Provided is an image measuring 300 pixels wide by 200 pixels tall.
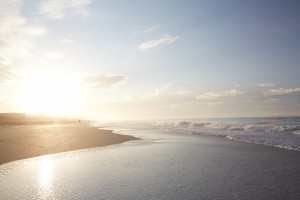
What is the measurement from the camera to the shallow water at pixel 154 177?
10.3m

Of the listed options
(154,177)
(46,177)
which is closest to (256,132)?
(154,177)

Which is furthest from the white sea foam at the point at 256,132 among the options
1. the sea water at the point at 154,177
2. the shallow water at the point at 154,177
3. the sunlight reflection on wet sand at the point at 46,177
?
the sunlight reflection on wet sand at the point at 46,177

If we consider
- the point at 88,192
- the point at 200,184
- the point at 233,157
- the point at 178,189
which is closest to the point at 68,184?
the point at 88,192

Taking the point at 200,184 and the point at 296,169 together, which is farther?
the point at 296,169

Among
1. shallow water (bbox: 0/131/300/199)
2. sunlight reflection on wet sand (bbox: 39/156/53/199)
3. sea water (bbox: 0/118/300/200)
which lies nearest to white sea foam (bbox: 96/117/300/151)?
sea water (bbox: 0/118/300/200)

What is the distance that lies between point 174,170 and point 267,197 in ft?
19.0

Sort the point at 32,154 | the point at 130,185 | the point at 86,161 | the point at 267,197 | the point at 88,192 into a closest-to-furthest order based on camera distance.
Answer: the point at 267,197, the point at 88,192, the point at 130,185, the point at 86,161, the point at 32,154

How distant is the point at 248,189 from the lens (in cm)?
1091

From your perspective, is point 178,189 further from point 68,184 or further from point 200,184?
point 68,184

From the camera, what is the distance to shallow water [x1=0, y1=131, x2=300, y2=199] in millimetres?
10344

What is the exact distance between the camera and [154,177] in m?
13.1

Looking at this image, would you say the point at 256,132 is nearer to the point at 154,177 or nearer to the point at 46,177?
the point at 154,177

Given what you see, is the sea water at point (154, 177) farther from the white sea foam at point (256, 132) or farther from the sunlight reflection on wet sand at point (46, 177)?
the white sea foam at point (256, 132)

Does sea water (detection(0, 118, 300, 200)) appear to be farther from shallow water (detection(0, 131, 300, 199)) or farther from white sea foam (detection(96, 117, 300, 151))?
white sea foam (detection(96, 117, 300, 151))
